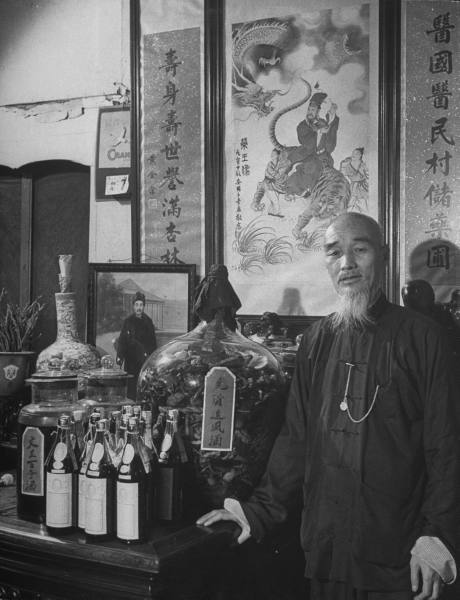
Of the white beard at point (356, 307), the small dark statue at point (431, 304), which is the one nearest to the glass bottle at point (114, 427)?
the white beard at point (356, 307)

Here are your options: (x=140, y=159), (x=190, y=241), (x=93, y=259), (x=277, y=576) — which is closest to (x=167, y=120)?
(x=140, y=159)

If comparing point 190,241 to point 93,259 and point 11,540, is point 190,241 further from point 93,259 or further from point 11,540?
point 11,540

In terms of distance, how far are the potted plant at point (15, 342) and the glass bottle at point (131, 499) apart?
1.15 meters

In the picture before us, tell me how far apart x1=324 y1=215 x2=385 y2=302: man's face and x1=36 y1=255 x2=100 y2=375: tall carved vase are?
1311mm

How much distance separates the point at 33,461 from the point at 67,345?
111cm

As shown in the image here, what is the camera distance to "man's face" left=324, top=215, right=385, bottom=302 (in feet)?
6.24

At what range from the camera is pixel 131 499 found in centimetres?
162

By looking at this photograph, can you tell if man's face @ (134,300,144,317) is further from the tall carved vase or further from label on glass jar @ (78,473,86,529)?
label on glass jar @ (78,473,86,529)

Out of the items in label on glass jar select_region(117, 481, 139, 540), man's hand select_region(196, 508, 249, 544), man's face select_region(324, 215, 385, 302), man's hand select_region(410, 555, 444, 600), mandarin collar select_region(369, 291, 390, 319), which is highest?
man's face select_region(324, 215, 385, 302)

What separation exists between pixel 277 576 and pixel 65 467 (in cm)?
85

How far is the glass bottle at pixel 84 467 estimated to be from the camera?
168cm

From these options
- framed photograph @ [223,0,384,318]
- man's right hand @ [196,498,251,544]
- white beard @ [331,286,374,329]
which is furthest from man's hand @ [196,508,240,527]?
framed photograph @ [223,0,384,318]

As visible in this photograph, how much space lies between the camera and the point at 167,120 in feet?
10.7

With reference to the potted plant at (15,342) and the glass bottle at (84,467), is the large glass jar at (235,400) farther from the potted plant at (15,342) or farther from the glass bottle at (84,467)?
the potted plant at (15,342)
